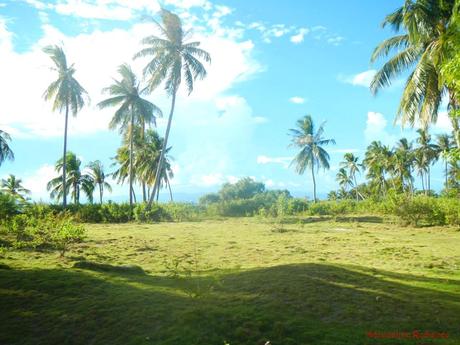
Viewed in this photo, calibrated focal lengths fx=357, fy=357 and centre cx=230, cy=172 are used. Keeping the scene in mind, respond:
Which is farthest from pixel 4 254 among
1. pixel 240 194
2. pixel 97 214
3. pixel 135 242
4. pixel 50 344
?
pixel 240 194

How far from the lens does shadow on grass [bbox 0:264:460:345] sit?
16.1ft

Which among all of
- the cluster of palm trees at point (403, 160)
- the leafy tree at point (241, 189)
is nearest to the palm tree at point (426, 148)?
the cluster of palm trees at point (403, 160)

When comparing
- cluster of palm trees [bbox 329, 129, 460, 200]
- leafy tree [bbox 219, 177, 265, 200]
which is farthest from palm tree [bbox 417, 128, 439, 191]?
leafy tree [bbox 219, 177, 265, 200]

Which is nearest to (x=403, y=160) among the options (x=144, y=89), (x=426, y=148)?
(x=426, y=148)

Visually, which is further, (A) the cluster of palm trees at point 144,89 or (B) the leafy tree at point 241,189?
(B) the leafy tree at point 241,189

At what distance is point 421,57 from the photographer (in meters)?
14.3

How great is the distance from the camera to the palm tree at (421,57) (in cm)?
1248

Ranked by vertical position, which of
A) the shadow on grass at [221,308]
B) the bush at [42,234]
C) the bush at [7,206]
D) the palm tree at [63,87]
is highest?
the palm tree at [63,87]

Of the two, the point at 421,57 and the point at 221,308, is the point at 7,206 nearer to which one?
the point at 221,308

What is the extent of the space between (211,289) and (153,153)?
3779 cm

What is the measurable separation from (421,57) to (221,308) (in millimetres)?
13419

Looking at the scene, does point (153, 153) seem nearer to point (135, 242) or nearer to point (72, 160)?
point (72, 160)

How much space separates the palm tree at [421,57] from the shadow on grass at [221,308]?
27.8ft

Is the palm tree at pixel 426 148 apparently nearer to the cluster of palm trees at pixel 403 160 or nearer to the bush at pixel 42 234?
the cluster of palm trees at pixel 403 160
